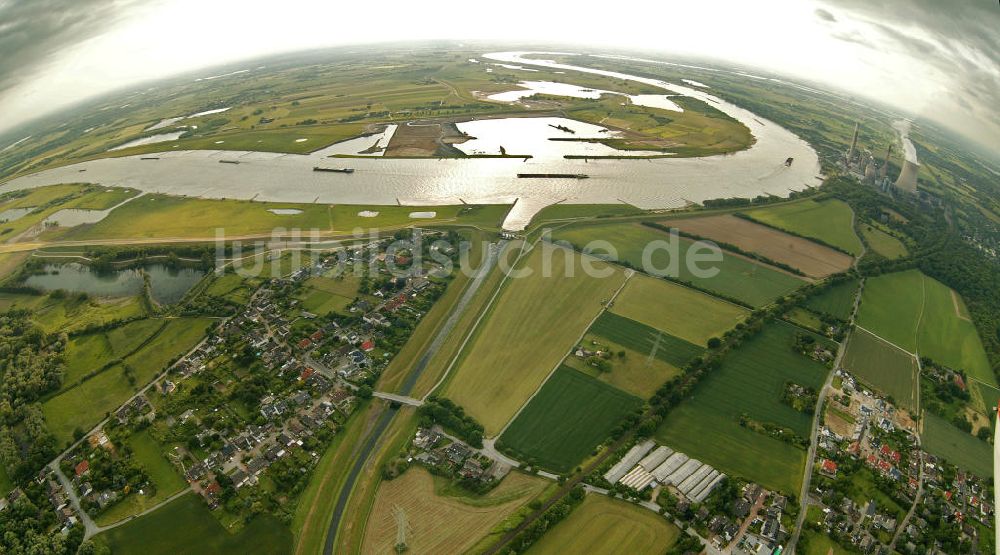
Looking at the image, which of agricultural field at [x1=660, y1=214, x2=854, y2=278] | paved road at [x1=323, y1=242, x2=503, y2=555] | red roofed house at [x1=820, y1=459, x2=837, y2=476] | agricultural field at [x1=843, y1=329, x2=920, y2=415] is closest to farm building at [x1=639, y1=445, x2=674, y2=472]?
red roofed house at [x1=820, y1=459, x2=837, y2=476]

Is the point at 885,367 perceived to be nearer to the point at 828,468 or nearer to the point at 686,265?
the point at 828,468

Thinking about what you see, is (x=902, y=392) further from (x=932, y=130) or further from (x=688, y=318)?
(x=932, y=130)

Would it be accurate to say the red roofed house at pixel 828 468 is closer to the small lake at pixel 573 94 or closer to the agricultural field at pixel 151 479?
the agricultural field at pixel 151 479

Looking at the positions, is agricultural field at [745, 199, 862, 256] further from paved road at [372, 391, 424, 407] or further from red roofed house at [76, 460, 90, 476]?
red roofed house at [76, 460, 90, 476]

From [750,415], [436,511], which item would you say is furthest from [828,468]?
[436,511]

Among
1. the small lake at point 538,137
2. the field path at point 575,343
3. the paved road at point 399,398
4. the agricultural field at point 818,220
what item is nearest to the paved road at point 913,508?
the field path at point 575,343

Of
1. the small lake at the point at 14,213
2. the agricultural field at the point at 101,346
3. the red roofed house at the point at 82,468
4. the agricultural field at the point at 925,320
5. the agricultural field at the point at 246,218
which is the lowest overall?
the agricultural field at the point at 925,320
